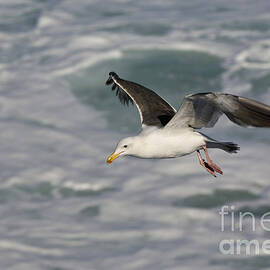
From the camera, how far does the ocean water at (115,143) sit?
103 feet

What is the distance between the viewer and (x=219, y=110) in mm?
12570

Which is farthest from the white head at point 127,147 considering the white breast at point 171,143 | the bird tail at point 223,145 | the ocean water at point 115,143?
the ocean water at point 115,143

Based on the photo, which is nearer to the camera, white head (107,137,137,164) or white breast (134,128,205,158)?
white breast (134,128,205,158)

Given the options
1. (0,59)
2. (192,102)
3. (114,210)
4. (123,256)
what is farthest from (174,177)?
(192,102)

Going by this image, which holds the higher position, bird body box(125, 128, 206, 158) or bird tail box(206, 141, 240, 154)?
bird tail box(206, 141, 240, 154)

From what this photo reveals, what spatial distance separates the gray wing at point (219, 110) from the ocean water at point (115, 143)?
17.8m

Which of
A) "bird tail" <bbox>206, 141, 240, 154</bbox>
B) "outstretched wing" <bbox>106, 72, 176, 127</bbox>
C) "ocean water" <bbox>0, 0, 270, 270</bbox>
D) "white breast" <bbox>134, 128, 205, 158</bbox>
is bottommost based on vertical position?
"white breast" <bbox>134, 128, 205, 158</bbox>

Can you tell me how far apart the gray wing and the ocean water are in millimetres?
17792

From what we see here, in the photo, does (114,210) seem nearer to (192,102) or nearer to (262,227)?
(262,227)

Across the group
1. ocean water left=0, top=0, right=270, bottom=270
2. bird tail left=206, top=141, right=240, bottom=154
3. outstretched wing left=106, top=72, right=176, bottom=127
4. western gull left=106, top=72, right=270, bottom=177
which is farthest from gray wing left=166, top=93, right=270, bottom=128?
ocean water left=0, top=0, right=270, bottom=270

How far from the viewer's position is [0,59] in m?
46.8

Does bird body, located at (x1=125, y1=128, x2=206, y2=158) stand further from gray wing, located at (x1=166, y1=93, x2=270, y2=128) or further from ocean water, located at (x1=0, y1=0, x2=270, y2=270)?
ocean water, located at (x1=0, y1=0, x2=270, y2=270)

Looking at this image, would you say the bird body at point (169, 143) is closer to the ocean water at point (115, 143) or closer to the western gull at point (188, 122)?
the western gull at point (188, 122)

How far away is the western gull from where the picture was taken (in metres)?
11.8
